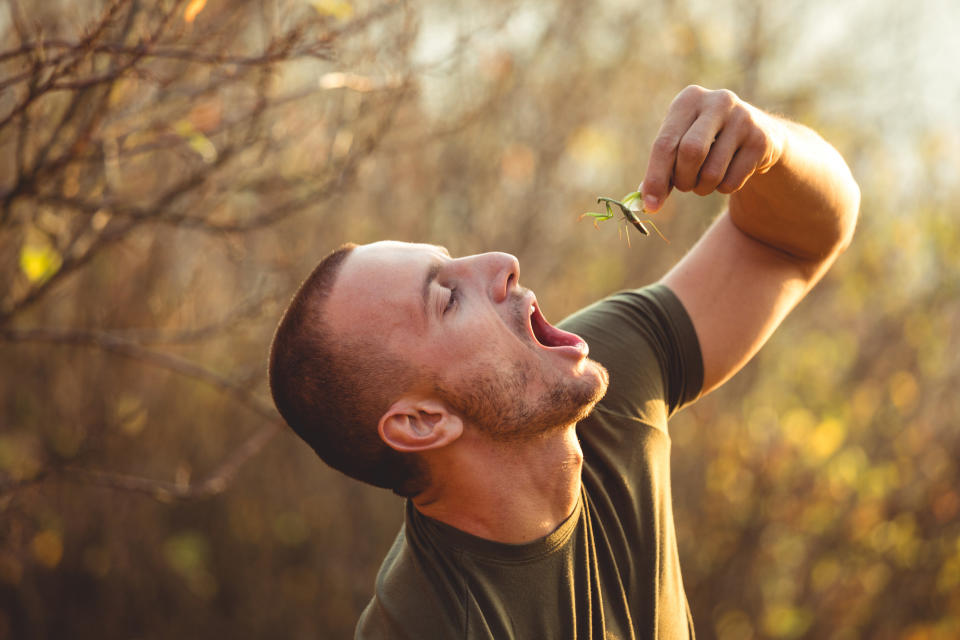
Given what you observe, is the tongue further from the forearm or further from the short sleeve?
the forearm

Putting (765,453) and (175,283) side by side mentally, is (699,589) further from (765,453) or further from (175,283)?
(175,283)

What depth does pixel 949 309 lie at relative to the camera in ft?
17.4

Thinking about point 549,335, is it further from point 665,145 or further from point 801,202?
point 801,202

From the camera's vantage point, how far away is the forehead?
2127 millimetres

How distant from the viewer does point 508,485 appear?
206 centimetres

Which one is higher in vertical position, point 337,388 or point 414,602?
point 337,388

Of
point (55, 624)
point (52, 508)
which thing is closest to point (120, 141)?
point (52, 508)

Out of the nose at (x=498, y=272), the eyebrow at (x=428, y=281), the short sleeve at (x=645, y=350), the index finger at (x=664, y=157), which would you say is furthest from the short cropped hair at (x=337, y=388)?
the index finger at (x=664, y=157)

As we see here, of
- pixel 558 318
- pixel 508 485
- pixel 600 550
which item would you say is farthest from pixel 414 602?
pixel 558 318

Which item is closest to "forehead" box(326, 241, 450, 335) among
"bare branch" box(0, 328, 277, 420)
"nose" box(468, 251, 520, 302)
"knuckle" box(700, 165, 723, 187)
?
"nose" box(468, 251, 520, 302)

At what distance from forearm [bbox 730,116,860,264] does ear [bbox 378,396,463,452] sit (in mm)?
953

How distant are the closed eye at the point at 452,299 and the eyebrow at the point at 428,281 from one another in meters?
0.05

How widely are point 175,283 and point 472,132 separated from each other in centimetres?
217

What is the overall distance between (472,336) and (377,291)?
0.28 metres
